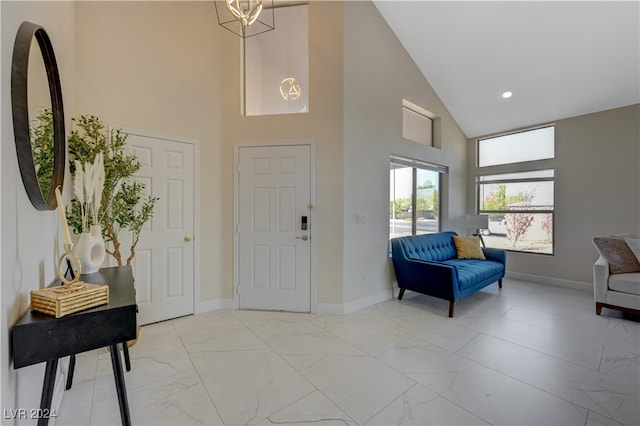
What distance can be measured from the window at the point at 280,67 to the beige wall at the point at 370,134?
565 millimetres

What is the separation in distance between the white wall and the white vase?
180 mm

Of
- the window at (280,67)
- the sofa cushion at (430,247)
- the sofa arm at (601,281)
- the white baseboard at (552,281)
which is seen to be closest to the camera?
the sofa arm at (601,281)

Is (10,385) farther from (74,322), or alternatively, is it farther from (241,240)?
(241,240)

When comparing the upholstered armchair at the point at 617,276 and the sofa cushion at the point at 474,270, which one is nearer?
the upholstered armchair at the point at 617,276

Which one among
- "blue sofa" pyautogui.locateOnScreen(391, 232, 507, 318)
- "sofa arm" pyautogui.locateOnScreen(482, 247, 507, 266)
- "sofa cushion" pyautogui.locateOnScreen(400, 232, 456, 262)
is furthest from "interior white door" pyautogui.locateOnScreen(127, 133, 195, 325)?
"sofa arm" pyautogui.locateOnScreen(482, 247, 507, 266)

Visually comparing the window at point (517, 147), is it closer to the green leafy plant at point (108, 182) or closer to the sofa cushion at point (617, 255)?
the sofa cushion at point (617, 255)

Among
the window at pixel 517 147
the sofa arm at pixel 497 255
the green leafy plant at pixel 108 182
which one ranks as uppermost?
the window at pixel 517 147

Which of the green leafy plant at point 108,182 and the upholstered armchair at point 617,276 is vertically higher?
the green leafy plant at point 108,182

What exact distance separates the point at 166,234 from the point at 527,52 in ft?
16.8

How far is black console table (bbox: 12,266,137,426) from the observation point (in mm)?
1171

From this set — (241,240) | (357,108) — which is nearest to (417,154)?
(357,108)

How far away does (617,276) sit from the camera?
330 centimetres

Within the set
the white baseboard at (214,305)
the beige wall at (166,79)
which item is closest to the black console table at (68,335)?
the white baseboard at (214,305)

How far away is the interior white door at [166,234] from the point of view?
10.2ft
